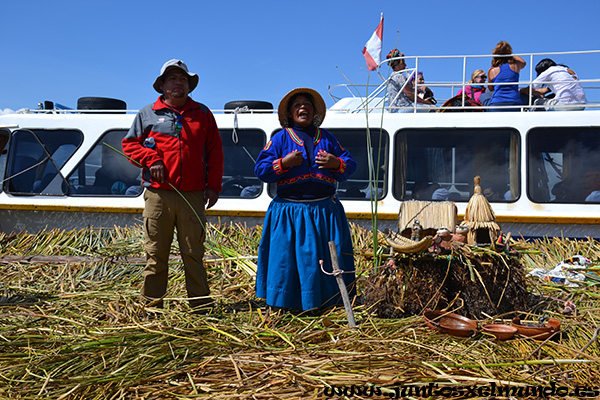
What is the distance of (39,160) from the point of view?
7.28 meters

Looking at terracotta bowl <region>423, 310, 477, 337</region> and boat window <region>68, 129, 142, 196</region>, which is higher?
boat window <region>68, 129, 142, 196</region>

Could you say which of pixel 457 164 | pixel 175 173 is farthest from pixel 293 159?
pixel 457 164

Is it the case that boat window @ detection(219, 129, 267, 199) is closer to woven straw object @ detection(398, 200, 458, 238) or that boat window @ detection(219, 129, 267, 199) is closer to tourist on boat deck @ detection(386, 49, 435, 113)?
tourist on boat deck @ detection(386, 49, 435, 113)

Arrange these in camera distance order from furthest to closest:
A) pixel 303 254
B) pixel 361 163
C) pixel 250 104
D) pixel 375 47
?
pixel 250 104 < pixel 375 47 < pixel 361 163 < pixel 303 254

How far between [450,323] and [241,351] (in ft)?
4.80

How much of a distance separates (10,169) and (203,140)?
4.76 metres

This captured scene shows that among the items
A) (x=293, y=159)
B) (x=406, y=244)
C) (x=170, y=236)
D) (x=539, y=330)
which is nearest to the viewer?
(x=539, y=330)

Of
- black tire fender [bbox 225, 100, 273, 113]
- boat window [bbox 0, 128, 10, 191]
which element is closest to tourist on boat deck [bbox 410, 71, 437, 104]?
black tire fender [bbox 225, 100, 273, 113]

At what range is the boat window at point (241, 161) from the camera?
703 cm

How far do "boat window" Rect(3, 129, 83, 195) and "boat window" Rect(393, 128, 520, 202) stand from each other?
4904mm

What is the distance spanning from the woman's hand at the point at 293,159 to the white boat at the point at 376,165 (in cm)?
255

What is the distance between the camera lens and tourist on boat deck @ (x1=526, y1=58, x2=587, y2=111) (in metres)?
6.48

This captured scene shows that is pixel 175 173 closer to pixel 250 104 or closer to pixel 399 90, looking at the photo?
pixel 250 104

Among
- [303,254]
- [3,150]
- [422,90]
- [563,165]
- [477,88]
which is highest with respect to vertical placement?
[477,88]
